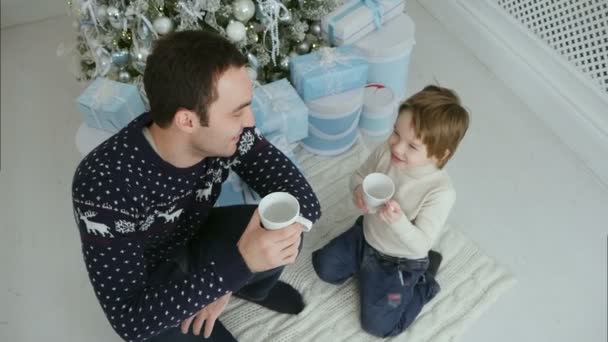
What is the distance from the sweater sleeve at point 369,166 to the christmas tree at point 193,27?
53 cm

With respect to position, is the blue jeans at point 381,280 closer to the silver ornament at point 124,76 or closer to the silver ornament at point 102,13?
the silver ornament at point 124,76

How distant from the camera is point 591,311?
1433 mm

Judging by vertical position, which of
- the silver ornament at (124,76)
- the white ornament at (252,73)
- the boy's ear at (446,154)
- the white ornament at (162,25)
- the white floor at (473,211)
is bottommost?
the white floor at (473,211)

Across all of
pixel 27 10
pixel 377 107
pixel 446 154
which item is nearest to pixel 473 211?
pixel 377 107

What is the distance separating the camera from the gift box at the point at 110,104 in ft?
4.83

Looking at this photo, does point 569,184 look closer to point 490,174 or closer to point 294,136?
point 490,174

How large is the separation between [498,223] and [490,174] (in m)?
0.21

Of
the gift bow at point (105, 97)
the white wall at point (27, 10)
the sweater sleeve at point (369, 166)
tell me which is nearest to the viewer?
the sweater sleeve at point (369, 166)

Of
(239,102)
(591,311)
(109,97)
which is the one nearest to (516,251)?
(591,311)

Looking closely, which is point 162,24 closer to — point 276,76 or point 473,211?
point 276,76

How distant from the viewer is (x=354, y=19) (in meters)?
1.64

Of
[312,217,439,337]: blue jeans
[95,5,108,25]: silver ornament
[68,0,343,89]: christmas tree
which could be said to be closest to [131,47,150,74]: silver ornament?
[68,0,343,89]: christmas tree

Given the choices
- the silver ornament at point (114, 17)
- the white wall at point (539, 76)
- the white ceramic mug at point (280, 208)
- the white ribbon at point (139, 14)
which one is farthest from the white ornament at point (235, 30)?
the white wall at point (539, 76)

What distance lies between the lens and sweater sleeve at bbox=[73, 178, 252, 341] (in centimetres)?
→ 91
